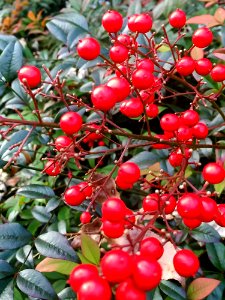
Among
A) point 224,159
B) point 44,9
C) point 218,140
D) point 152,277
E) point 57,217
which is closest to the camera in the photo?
point 152,277

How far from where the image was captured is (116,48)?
141cm

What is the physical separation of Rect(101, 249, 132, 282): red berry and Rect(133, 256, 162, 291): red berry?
0.8 inches

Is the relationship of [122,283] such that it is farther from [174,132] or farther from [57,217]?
[57,217]

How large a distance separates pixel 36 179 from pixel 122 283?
1.24 m

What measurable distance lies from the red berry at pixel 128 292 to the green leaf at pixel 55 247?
45 centimetres

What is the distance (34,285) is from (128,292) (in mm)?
535

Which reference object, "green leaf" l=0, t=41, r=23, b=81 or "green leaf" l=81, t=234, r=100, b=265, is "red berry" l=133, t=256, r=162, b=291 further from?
"green leaf" l=0, t=41, r=23, b=81

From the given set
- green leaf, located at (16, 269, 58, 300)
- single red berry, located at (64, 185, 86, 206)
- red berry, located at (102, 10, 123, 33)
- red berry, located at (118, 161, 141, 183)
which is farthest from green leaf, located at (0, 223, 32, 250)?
red berry, located at (102, 10, 123, 33)

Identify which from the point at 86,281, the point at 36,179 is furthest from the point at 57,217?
the point at 86,281

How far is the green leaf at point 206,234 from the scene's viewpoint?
61.9 inches

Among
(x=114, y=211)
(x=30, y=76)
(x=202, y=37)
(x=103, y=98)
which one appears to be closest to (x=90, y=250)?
(x=114, y=211)

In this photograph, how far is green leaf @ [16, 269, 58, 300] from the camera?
1.28 m

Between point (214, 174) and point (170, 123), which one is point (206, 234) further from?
point (170, 123)

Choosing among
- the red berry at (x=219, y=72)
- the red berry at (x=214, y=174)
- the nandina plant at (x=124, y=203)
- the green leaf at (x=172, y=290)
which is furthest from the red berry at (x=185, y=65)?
the green leaf at (x=172, y=290)
